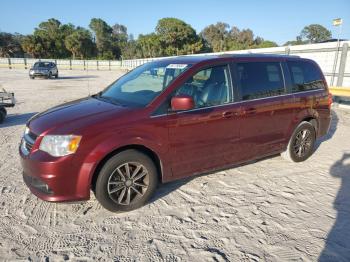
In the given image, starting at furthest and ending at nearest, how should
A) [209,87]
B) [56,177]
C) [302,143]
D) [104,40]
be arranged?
[104,40] < [302,143] < [209,87] < [56,177]

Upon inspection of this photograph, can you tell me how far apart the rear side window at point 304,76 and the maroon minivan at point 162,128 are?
0.10ft

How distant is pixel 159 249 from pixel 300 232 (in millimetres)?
1600

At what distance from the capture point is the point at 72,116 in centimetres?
359

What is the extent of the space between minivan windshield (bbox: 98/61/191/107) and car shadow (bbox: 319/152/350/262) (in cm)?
257

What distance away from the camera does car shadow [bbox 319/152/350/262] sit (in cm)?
298

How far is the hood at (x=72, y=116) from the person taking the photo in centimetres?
338

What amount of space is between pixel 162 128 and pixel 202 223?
1.23 m

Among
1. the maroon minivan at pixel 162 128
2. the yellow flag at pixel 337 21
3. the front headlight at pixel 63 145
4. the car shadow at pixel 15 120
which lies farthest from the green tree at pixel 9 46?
the front headlight at pixel 63 145

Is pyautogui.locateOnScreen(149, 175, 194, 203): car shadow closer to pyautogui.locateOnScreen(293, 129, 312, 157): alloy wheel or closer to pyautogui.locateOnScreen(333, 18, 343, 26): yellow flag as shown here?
pyautogui.locateOnScreen(293, 129, 312, 157): alloy wheel

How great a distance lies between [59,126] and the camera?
3375mm

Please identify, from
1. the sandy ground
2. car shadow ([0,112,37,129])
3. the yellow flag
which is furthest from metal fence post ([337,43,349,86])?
car shadow ([0,112,37,129])

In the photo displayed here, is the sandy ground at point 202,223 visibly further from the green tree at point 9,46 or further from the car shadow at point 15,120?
the green tree at point 9,46

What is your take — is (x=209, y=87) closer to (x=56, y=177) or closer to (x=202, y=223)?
(x=202, y=223)

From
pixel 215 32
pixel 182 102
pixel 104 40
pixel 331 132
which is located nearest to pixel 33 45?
pixel 104 40
